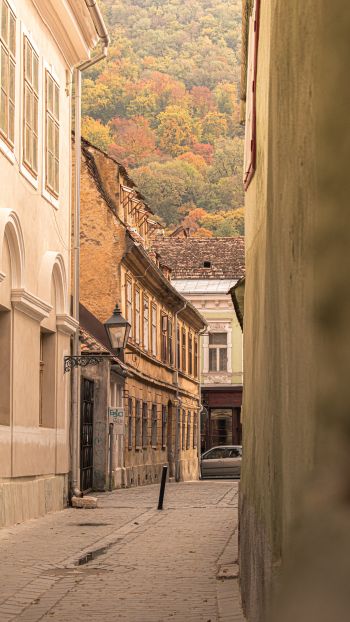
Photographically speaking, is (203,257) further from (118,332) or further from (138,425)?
(118,332)

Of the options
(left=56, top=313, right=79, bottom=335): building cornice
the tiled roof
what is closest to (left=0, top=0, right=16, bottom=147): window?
(left=56, top=313, right=79, bottom=335): building cornice

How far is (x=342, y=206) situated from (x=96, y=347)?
2567 cm

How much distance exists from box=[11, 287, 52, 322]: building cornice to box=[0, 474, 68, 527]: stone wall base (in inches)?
98.2

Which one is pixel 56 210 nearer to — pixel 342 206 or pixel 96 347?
pixel 96 347

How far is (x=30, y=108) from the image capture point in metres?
19.5

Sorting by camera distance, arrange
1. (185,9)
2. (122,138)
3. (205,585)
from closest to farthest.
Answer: (205,585) → (122,138) → (185,9)

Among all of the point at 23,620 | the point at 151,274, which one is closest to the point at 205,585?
the point at 23,620

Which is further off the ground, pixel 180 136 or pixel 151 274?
pixel 180 136

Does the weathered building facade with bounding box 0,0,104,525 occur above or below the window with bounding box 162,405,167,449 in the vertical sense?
above

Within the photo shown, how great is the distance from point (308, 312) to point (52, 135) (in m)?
17.8

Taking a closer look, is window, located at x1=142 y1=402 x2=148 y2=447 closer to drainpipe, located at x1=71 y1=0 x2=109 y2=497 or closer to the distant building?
drainpipe, located at x1=71 y1=0 x2=109 y2=497

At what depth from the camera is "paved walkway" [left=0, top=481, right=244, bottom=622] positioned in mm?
9734

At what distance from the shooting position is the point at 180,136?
93125 mm

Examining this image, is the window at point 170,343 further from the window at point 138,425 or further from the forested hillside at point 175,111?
the forested hillside at point 175,111
